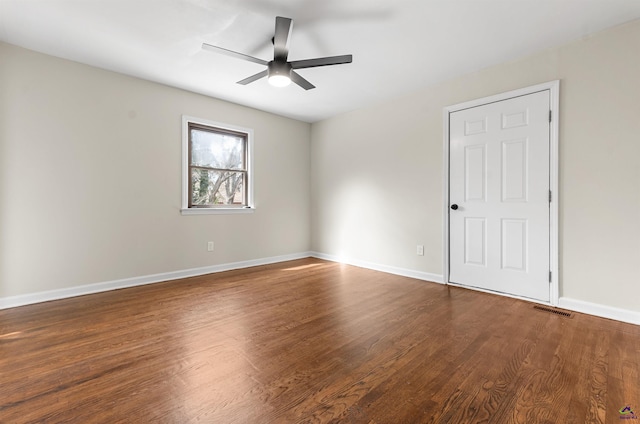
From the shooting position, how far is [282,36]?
93.0 inches

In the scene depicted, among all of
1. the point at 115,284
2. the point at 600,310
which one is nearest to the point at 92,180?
the point at 115,284

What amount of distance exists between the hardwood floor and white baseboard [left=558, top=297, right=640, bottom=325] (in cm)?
11

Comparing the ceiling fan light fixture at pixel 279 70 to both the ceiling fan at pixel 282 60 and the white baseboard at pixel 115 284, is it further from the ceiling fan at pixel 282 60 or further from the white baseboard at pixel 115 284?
the white baseboard at pixel 115 284

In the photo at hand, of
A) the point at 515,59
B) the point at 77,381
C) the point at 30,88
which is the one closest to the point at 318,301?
the point at 77,381

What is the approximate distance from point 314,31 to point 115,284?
11.6ft

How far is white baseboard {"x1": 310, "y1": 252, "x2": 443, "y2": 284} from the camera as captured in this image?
3791 millimetres

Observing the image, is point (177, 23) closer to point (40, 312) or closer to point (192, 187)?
point (192, 187)

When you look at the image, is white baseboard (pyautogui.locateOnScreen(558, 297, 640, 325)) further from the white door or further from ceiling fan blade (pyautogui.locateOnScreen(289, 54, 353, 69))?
ceiling fan blade (pyautogui.locateOnScreen(289, 54, 353, 69))

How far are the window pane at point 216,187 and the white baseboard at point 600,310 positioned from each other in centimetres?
427

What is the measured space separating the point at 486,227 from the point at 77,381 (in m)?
3.80

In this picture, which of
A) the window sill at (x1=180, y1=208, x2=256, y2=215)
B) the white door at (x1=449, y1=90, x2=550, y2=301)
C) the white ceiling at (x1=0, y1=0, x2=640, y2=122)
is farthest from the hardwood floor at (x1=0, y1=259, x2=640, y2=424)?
the white ceiling at (x1=0, y1=0, x2=640, y2=122)

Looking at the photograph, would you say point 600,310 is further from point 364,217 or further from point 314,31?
point 314,31

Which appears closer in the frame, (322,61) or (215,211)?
(322,61)

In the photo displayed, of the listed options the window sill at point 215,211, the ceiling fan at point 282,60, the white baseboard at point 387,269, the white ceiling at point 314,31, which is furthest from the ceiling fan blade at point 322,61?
the white baseboard at point 387,269
